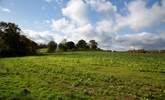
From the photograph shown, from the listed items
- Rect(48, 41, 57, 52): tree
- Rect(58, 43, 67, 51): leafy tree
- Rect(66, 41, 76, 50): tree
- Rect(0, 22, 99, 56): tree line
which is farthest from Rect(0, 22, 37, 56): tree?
Rect(66, 41, 76, 50): tree

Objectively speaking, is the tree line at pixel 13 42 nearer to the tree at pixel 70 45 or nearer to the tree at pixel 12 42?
the tree at pixel 12 42

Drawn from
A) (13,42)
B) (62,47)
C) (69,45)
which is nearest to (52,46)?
(62,47)

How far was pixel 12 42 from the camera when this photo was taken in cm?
7119

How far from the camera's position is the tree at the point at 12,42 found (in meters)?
68.5

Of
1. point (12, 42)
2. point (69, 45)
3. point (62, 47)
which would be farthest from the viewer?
point (69, 45)

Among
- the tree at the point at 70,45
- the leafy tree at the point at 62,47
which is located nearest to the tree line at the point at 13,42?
the leafy tree at the point at 62,47

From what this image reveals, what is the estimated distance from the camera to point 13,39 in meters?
71.6

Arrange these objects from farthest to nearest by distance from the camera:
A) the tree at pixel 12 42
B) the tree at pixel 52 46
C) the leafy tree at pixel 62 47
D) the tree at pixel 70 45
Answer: the tree at pixel 70 45, the leafy tree at pixel 62 47, the tree at pixel 52 46, the tree at pixel 12 42

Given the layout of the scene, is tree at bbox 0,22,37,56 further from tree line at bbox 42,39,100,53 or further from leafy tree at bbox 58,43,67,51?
leafy tree at bbox 58,43,67,51

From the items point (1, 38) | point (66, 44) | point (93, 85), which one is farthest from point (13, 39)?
point (93, 85)

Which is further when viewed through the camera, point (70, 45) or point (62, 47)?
point (70, 45)

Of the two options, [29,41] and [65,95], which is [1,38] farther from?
[65,95]

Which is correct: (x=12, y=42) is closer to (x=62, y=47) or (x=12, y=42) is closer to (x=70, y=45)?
(x=62, y=47)

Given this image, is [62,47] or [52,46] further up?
[52,46]
